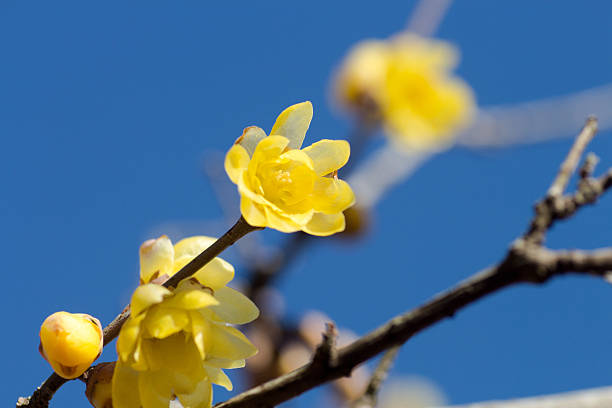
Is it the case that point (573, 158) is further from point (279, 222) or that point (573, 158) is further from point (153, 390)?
point (153, 390)

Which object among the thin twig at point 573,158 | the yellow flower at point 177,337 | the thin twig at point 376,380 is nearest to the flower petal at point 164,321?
the yellow flower at point 177,337

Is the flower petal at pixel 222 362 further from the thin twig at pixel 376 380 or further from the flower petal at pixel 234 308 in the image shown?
the thin twig at pixel 376 380

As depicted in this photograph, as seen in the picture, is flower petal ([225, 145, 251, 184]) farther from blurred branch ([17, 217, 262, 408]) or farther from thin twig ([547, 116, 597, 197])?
thin twig ([547, 116, 597, 197])

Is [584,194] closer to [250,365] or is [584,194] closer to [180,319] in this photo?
[180,319]

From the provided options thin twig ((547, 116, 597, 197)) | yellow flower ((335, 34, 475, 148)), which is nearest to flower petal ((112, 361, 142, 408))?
thin twig ((547, 116, 597, 197))

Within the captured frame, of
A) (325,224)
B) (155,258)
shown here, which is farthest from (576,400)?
(155,258)
